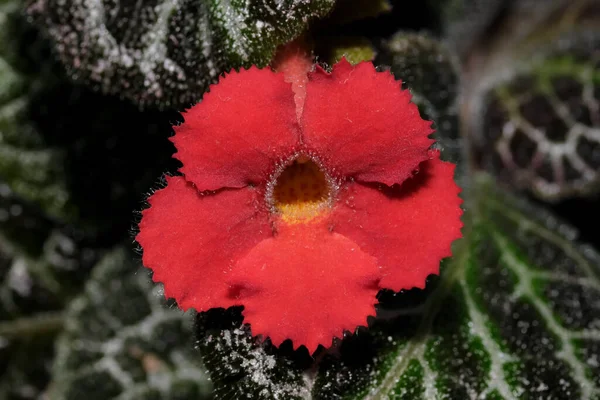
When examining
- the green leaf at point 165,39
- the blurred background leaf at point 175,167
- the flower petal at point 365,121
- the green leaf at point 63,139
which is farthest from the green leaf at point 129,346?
the flower petal at point 365,121

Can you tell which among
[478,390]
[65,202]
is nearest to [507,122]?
[478,390]

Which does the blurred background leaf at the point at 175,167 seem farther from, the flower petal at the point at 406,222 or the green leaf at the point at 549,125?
the flower petal at the point at 406,222

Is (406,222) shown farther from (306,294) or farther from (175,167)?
(175,167)

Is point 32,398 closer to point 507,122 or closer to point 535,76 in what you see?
point 507,122

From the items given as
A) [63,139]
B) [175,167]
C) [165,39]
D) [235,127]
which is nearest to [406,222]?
[235,127]

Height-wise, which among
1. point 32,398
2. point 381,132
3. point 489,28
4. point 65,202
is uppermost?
point 489,28

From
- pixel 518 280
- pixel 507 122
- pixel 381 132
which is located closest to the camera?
pixel 381 132
